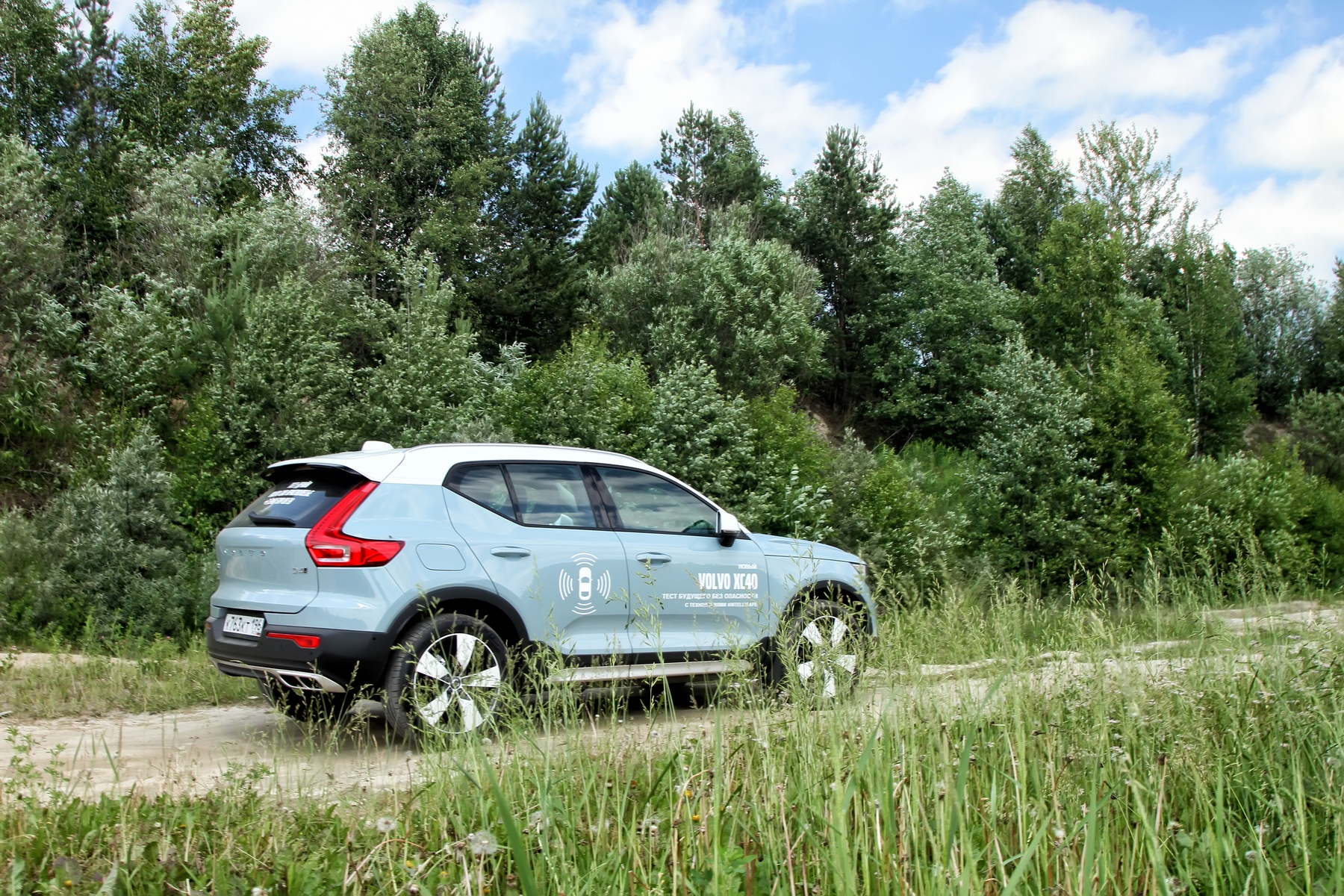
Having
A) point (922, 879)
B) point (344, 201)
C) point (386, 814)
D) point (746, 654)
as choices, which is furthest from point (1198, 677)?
point (344, 201)

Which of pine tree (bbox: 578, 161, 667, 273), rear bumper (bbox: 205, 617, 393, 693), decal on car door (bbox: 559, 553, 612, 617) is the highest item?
pine tree (bbox: 578, 161, 667, 273)

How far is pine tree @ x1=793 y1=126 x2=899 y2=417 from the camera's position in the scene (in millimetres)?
40312

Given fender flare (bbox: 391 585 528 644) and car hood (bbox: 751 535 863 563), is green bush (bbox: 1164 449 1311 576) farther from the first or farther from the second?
fender flare (bbox: 391 585 528 644)

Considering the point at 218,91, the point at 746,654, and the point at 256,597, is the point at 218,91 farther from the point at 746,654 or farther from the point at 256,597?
the point at 746,654

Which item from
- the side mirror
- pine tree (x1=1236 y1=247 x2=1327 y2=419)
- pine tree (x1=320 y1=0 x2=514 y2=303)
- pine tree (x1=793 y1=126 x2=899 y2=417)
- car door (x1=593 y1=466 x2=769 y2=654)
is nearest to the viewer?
car door (x1=593 y1=466 x2=769 y2=654)

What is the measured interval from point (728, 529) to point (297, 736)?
10.4 feet

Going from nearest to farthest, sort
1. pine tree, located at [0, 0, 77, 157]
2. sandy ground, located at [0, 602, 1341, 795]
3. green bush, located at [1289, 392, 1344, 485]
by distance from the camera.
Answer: sandy ground, located at [0, 602, 1341, 795]
pine tree, located at [0, 0, 77, 157]
green bush, located at [1289, 392, 1344, 485]

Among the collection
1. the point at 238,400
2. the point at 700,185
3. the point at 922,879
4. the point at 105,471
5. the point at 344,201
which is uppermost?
the point at 700,185

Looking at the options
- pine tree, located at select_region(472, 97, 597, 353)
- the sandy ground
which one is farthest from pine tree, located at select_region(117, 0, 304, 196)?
the sandy ground

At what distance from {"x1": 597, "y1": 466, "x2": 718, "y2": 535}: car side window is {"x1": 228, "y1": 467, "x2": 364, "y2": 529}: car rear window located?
1798 mm

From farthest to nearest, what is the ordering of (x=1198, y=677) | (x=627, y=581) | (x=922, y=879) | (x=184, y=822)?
1. (x=627, y=581)
2. (x=1198, y=677)
3. (x=184, y=822)
4. (x=922, y=879)

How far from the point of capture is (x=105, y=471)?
49.9ft

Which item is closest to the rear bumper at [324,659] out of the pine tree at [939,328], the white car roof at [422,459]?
the white car roof at [422,459]

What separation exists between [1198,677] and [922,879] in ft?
7.67
